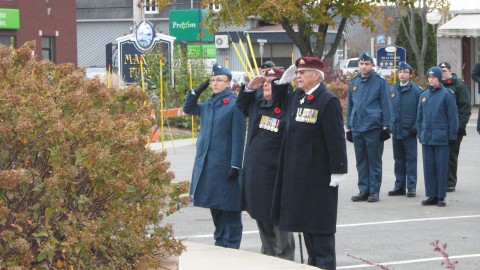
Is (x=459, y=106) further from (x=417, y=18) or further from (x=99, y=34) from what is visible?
(x=99, y=34)

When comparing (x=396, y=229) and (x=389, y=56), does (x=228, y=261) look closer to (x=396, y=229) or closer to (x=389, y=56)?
(x=396, y=229)

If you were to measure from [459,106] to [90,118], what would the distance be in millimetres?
9875

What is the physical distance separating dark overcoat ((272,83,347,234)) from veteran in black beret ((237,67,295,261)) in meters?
0.51

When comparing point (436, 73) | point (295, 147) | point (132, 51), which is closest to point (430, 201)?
point (436, 73)

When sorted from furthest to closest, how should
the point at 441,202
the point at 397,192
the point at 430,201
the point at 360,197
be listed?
the point at 397,192 < the point at 360,197 < the point at 430,201 < the point at 441,202

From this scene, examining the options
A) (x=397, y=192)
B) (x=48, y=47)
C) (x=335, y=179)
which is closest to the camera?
(x=335, y=179)

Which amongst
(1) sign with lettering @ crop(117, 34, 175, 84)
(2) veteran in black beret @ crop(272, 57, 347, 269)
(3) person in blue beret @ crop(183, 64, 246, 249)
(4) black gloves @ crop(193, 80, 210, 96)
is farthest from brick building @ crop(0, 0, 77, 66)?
(2) veteran in black beret @ crop(272, 57, 347, 269)

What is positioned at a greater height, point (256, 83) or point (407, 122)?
point (256, 83)

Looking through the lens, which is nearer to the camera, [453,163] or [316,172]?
[316,172]

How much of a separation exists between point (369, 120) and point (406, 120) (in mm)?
1010

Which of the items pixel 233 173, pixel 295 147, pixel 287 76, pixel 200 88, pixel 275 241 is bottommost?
pixel 275 241

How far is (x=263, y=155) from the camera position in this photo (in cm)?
888

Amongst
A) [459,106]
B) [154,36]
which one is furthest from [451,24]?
[459,106]

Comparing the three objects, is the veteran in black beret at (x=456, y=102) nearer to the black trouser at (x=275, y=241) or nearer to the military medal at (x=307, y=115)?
the black trouser at (x=275, y=241)
